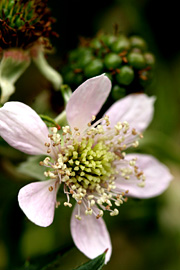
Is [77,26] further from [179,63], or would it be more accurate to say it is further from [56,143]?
[56,143]

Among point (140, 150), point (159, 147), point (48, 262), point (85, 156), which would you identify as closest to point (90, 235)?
point (48, 262)

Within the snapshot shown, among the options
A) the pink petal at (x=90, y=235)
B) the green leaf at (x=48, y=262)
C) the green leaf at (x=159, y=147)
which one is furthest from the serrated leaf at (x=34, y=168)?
the green leaf at (x=159, y=147)

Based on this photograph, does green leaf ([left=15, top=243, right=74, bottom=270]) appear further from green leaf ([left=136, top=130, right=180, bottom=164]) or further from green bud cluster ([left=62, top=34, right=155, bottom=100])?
green leaf ([left=136, top=130, right=180, bottom=164])

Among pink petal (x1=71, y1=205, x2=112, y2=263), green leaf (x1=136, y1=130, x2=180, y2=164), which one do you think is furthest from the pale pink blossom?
green leaf (x1=136, y1=130, x2=180, y2=164)

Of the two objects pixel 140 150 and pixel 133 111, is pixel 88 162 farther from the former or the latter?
pixel 140 150

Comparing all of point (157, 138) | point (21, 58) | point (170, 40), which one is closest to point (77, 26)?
point (170, 40)
